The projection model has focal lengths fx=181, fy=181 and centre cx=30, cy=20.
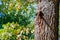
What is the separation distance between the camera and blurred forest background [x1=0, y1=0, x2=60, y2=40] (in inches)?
215

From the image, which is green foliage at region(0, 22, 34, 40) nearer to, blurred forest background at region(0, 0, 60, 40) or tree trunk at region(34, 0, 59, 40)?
blurred forest background at region(0, 0, 60, 40)

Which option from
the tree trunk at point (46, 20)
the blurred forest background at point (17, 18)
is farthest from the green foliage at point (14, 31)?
the tree trunk at point (46, 20)

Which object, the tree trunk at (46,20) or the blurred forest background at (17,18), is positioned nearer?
the tree trunk at (46,20)

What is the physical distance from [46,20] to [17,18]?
4134 millimetres

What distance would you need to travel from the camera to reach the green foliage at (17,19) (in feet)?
18.0

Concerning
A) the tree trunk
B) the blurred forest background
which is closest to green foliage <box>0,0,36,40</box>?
the blurred forest background

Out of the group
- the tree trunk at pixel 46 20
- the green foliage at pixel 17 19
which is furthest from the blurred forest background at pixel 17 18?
the tree trunk at pixel 46 20

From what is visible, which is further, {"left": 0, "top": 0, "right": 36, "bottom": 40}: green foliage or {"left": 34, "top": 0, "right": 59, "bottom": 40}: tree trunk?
{"left": 0, "top": 0, "right": 36, "bottom": 40}: green foliage

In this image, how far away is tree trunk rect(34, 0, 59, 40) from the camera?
7.53 feet

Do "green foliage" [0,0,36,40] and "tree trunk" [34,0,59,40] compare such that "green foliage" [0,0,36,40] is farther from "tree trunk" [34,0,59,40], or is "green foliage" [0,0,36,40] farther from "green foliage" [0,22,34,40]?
"tree trunk" [34,0,59,40]

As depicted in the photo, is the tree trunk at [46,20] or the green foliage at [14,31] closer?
the tree trunk at [46,20]

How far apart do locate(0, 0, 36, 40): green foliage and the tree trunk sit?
3075 millimetres

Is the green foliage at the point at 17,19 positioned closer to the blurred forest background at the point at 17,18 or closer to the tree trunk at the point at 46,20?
the blurred forest background at the point at 17,18

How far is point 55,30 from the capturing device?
7.67 ft
